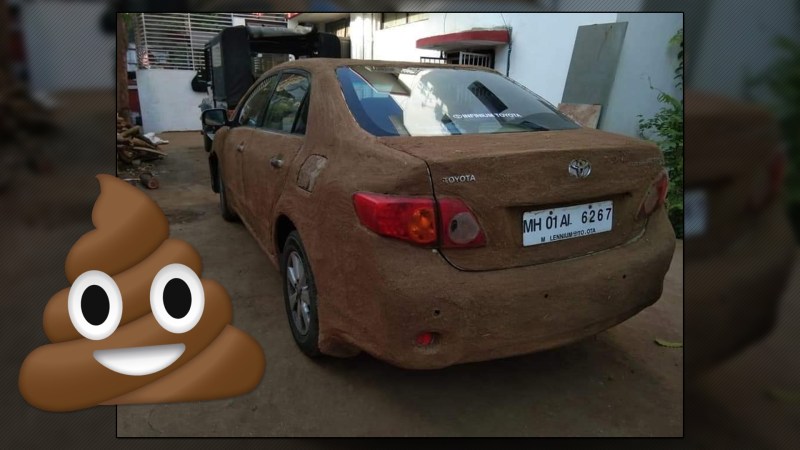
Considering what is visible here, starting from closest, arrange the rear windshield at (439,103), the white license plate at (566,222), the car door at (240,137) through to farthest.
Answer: the white license plate at (566,222)
the rear windshield at (439,103)
the car door at (240,137)

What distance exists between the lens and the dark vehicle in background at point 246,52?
7.96 ft

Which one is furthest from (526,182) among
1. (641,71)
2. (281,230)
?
(281,230)

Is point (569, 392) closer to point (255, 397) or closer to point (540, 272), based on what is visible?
point (540, 272)

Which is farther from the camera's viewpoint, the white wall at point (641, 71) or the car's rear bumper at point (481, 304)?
the white wall at point (641, 71)

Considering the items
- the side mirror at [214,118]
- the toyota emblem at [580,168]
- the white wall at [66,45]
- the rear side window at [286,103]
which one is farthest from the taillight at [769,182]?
the side mirror at [214,118]

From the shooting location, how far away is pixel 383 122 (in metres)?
1.96

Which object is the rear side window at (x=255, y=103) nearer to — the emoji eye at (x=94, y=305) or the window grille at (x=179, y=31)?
the window grille at (x=179, y=31)

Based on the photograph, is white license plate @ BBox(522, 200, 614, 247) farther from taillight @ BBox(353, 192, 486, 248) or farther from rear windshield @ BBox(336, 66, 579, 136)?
rear windshield @ BBox(336, 66, 579, 136)

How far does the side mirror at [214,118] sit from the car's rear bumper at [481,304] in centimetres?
174

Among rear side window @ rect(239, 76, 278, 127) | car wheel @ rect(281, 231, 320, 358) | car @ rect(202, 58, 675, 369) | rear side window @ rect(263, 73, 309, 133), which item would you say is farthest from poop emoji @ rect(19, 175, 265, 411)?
rear side window @ rect(239, 76, 278, 127)

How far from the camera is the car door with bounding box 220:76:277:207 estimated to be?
3070 mm

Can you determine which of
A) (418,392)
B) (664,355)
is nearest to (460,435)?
(418,392)

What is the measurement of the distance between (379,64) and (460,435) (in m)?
1.83

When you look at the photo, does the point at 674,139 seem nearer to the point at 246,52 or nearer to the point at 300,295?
the point at 300,295
